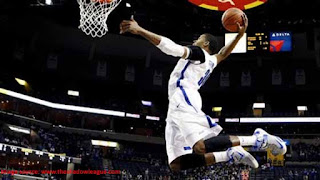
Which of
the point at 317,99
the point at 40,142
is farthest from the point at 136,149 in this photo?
the point at 317,99

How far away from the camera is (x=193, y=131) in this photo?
5113 millimetres

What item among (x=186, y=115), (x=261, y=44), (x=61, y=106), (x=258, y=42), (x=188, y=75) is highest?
(x=258, y=42)

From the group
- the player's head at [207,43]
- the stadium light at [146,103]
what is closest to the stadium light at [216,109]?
the stadium light at [146,103]

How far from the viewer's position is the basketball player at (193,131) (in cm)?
512

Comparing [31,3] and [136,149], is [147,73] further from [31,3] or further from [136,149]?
[31,3]

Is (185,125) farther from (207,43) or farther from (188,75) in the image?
(207,43)

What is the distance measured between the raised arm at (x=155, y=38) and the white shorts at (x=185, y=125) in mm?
566

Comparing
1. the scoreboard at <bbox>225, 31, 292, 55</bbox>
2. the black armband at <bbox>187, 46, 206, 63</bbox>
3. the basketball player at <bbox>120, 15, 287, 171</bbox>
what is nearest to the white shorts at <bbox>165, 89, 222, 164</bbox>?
the basketball player at <bbox>120, 15, 287, 171</bbox>

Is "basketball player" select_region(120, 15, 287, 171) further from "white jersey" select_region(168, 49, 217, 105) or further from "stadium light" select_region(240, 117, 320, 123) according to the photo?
"stadium light" select_region(240, 117, 320, 123)

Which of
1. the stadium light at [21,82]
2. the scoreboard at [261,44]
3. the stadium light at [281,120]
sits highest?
the scoreboard at [261,44]

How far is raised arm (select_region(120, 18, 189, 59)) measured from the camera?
15.4 feet

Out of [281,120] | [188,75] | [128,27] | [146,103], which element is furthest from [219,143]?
[146,103]

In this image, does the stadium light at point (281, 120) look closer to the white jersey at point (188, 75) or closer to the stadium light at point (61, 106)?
the stadium light at point (61, 106)

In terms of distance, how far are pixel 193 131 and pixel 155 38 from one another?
1.19 metres
